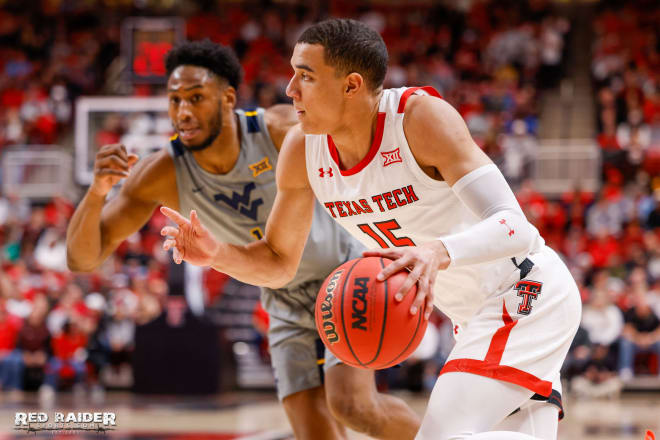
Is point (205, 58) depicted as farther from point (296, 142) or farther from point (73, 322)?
point (73, 322)

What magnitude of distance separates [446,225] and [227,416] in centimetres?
621

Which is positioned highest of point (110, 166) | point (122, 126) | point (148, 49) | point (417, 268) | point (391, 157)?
point (148, 49)

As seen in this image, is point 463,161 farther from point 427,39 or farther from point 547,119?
point 427,39

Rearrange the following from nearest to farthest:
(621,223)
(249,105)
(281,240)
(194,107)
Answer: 1. (281,240)
2. (194,107)
3. (621,223)
4. (249,105)

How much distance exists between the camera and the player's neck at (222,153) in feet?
14.8

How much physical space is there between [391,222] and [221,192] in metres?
1.43

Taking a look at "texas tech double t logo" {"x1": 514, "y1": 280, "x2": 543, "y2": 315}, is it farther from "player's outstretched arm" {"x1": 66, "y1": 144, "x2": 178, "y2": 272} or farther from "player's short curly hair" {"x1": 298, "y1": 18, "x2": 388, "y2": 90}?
"player's outstretched arm" {"x1": 66, "y1": 144, "x2": 178, "y2": 272}

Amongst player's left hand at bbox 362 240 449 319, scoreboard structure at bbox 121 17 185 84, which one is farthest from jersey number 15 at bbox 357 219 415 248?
scoreboard structure at bbox 121 17 185 84

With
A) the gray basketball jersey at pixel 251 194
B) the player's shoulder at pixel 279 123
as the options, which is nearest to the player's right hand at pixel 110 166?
the gray basketball jersey at pixel 251 194

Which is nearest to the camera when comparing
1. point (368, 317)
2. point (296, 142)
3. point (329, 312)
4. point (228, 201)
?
point (368, 317)

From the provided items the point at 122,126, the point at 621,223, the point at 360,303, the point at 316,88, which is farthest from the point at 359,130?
the point at 621,223

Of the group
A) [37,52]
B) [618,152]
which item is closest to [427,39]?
[618,152]

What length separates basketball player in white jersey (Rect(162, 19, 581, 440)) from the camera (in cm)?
304

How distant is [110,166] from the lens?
423 cm
